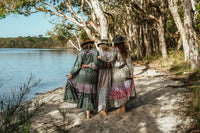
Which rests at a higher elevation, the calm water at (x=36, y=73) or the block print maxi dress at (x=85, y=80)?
the block print maxi dress at (x=85, y=80)

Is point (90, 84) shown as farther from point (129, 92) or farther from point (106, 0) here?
point (106, 0)

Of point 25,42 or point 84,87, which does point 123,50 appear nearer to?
point 84,87

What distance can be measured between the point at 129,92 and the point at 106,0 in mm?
15355

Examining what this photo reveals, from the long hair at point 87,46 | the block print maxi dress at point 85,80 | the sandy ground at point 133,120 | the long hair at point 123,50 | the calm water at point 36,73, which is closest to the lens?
the sandy ground at point 133,120

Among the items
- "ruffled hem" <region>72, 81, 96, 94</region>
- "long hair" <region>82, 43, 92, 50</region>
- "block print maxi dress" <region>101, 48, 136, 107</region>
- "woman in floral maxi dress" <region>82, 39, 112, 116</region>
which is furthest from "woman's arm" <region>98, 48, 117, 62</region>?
"ruffled hem" <region>72, 81, 96, 94</region>

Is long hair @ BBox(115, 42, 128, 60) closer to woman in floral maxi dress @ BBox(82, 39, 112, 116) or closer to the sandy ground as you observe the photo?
woman in floral maxi dress @ BBox(82, 39, 112, 116)

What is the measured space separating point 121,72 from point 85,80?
0.86 meters

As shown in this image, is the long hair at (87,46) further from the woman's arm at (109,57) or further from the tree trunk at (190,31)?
the tree trunk at (190,31)

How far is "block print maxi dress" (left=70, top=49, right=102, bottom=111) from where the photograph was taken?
4.24 meters

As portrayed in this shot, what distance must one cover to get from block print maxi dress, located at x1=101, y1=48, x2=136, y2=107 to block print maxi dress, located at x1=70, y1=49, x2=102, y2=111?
36 cm

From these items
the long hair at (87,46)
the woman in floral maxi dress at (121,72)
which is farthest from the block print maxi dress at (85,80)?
the woman in floral maxi dress at (121,72)

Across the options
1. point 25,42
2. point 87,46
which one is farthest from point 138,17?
point 25,42

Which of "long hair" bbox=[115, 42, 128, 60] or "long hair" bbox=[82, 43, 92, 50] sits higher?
"long hair" bbox=[82, 43, 92, 50]

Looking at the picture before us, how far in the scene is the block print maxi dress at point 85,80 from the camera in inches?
167
